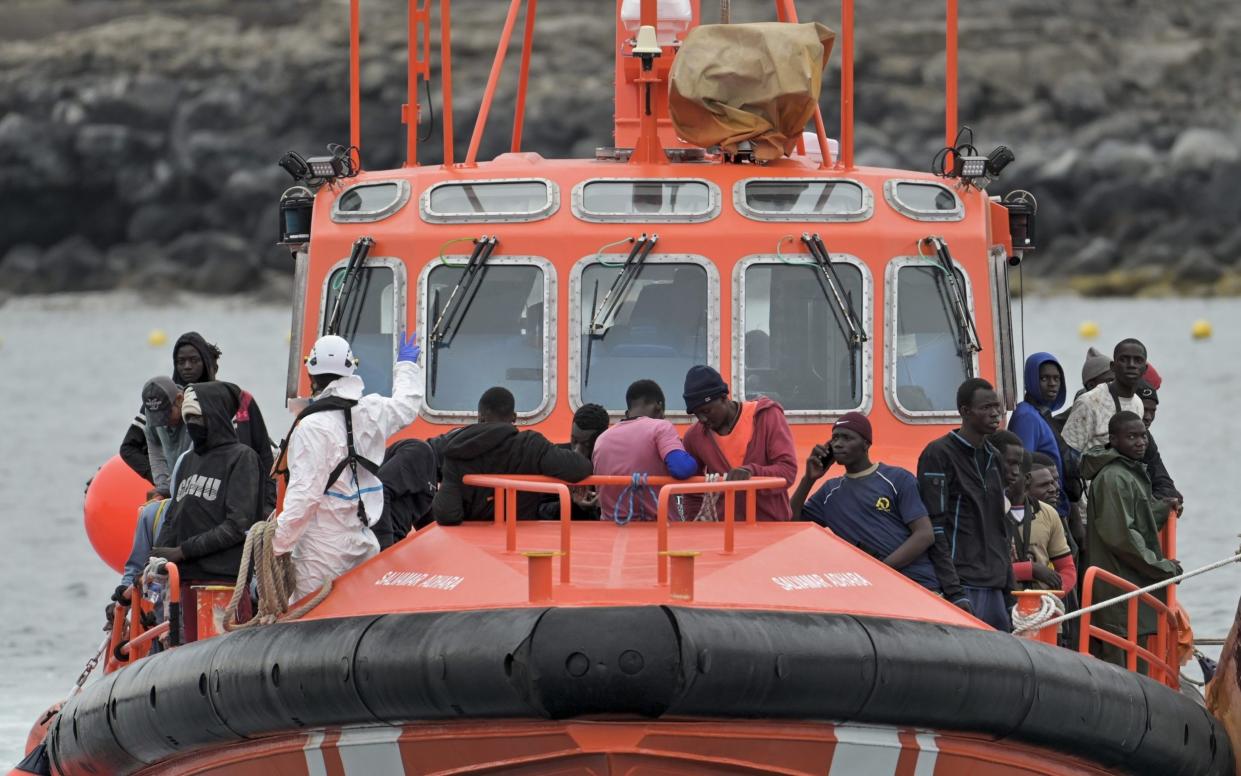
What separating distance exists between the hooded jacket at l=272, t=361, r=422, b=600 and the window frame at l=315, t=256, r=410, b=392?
1808 millimetres

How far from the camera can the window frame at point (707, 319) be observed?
9.88 meters

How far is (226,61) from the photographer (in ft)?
285

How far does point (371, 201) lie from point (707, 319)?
162 cm

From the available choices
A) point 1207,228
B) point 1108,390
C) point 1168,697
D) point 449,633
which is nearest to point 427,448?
point 449,633

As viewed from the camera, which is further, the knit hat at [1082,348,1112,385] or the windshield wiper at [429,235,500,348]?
the knit hat at [1082,348,1112,385]

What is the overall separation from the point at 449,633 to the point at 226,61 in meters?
82.1

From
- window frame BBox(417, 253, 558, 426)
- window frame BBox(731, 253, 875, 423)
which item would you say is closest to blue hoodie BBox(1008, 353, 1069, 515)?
window frame BBox(731, 253, 875, 423)

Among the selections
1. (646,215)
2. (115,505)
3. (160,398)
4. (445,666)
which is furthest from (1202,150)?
(445,666)

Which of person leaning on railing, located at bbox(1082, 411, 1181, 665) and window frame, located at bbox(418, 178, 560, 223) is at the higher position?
window frame, located at bbox(418, 178, 560, 223)

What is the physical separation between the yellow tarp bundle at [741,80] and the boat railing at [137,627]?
305 cm

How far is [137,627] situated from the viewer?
30.5 ft

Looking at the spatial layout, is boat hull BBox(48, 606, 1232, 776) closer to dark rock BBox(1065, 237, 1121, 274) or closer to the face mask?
the face mask

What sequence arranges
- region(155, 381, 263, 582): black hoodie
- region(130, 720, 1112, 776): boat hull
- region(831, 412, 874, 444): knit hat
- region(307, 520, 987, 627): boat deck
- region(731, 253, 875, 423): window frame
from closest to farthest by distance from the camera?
region(130, 720, 1112, 776): boat hull < region(307, 520, 987, 627): boat deck < region(831, 412, 874, 444): knit hat < region(155, 381, 263, 582): black hoodie < region(731, 253, 875, 423): window frame

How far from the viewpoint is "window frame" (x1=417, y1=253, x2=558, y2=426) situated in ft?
32.4
